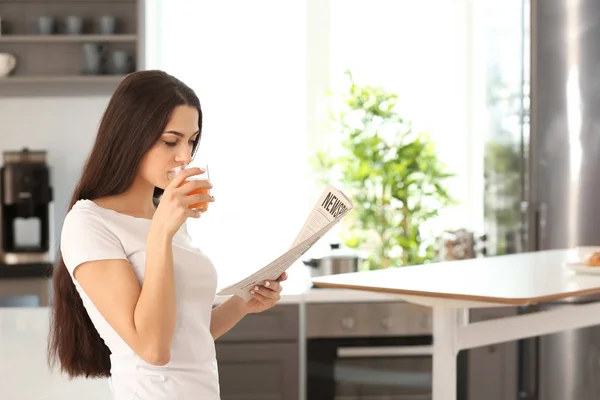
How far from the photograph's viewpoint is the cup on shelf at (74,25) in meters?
4.37

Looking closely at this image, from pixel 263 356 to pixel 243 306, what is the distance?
2096 millimetres

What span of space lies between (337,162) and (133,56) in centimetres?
114

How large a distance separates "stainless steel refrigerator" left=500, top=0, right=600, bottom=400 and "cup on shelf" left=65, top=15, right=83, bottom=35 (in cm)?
212

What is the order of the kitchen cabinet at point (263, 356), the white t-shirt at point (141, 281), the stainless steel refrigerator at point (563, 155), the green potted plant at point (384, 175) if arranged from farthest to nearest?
1. the green potted plant at point (384, 175)
2. the stainless steel refrigerator at point (563, 155)
3. the kitchen cabinet at point (263, 356)
4. the white t-shirt at point (141, 281)

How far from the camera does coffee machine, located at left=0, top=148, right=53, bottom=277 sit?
411 cm

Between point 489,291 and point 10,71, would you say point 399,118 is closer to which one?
point 10,71

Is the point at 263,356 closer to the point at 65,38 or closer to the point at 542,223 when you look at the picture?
the point at 542,223

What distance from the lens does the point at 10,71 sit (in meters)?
4.49

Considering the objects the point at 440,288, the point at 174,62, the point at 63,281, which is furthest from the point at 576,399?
the point at 63,281

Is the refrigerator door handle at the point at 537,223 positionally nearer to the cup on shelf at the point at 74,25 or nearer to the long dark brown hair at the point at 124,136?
the cup on shelf at the point at 74,25

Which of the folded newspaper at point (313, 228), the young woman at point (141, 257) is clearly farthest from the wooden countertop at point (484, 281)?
the young woman at point (141, 257)

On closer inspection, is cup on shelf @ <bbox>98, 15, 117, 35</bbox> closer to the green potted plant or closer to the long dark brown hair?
the green potted plant

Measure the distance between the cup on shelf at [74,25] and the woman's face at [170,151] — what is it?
10.0ft

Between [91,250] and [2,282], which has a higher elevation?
[91,250]
